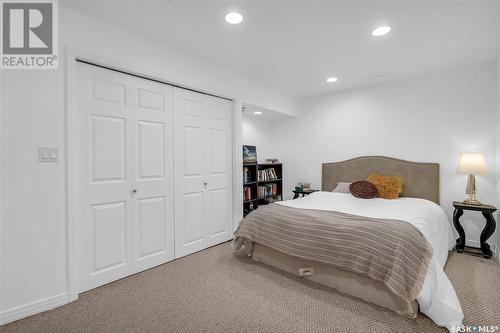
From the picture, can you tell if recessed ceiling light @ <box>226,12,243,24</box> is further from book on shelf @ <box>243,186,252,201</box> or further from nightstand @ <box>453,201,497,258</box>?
nightstand @ <box>453,201,497,258</box>

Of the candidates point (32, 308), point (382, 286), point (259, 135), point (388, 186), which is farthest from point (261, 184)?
point (32, 308)

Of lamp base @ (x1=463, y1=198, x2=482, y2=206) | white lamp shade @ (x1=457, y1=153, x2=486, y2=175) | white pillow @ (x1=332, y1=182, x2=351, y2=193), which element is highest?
white lamp shade @ (x1=457, y1=153, x2=486, y2=175)

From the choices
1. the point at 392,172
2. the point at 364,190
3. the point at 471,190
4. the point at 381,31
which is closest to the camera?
the point at 381,31

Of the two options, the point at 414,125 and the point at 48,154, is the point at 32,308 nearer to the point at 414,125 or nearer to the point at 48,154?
the point at 48,154

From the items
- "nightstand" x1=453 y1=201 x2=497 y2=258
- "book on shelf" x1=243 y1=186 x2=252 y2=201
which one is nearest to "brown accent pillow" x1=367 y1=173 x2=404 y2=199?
"nightstand" x1=453 y1=201 x2=497 y2=258

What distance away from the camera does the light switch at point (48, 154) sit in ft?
6.14

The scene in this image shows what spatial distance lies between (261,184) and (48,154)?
3306 millimetres

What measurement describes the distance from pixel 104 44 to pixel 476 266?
4.43 m

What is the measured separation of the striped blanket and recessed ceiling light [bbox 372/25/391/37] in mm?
1821

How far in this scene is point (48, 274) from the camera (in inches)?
74.9

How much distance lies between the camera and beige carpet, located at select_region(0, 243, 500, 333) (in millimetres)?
1672

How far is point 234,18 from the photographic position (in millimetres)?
2152

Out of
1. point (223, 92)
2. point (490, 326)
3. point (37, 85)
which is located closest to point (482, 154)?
point (490, 326)

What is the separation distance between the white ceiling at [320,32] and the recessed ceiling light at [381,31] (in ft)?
0.18
